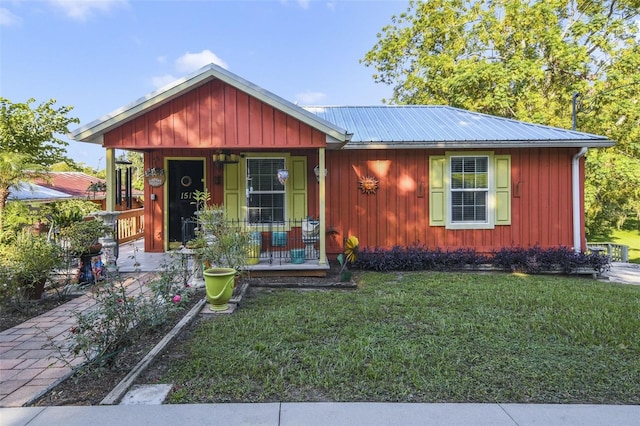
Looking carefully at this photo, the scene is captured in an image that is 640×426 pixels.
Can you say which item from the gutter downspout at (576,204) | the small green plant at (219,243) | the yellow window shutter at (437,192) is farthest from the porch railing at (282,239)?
the gutter downspout at (576,204)

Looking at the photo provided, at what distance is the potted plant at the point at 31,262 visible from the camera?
5.18m

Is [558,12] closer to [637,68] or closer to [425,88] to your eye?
[637,68]

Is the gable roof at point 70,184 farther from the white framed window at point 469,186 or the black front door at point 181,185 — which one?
the white framed window at point 469,186

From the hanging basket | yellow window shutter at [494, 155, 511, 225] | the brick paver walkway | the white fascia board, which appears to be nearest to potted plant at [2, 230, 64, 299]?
the brick paver walkway

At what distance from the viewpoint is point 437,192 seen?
28.4ft

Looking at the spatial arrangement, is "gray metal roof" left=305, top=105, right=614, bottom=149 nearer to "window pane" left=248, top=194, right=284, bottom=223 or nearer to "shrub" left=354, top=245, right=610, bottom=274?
"window pane" left=248, top=194, right=284, bottom=223

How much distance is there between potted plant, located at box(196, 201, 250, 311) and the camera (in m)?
4.99

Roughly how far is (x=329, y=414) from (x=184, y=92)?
6.05 metres

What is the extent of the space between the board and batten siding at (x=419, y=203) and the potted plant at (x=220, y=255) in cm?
300

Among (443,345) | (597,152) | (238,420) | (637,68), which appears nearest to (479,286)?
(443,345)

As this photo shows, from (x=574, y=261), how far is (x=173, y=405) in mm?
8563

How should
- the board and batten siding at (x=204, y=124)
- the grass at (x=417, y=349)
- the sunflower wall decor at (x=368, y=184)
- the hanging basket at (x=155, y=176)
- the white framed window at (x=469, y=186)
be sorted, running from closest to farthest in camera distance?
1. the grass at (x=417, y=349)
2. the board and batten siding at (x=204, y=124)
3. the sunflower wall decor at (x=368, y=184)
4. the white framed window at (x=469, y=186)
5. the hanging basket at (x=155, y=176)

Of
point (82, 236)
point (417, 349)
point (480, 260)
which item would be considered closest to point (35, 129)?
point (82, 236)

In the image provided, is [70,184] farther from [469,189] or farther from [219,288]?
[469,189]
